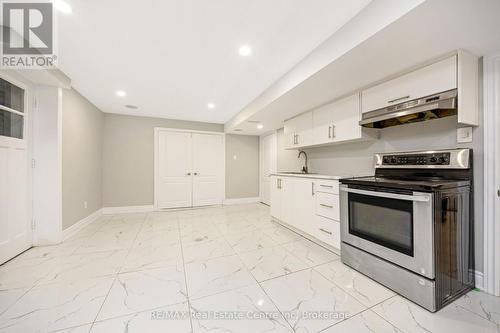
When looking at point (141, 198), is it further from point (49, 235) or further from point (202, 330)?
point (202, 330)

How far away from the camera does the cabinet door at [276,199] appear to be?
11.0 ft

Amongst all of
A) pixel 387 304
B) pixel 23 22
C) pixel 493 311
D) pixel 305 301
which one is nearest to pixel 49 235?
pixel 23 22

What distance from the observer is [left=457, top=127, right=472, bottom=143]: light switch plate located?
1.63 m

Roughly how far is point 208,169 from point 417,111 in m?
4.47

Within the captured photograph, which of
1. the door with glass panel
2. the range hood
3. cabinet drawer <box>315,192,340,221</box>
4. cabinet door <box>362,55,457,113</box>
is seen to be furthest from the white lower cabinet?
the door with glass panel

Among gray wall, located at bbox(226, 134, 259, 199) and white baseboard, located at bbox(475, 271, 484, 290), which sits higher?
gray wall, located at bbox(226, 134, 259, 199)

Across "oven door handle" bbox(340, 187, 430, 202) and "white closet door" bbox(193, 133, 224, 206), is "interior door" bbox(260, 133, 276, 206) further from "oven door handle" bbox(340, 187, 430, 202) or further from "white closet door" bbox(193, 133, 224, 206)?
"oven door handle" bbox(340, 187, 430, 202)

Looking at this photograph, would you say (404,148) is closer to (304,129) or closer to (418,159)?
(418,159)

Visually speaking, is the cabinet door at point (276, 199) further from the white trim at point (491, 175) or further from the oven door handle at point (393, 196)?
the white trim at point (491, 175)

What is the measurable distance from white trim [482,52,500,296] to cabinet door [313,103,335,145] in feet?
4.42

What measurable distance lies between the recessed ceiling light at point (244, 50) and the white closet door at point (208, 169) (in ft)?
11.0

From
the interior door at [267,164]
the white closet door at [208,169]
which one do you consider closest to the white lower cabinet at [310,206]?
the interior door at [267,164]

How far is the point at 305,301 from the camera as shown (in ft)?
4.78

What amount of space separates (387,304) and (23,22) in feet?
12.6
